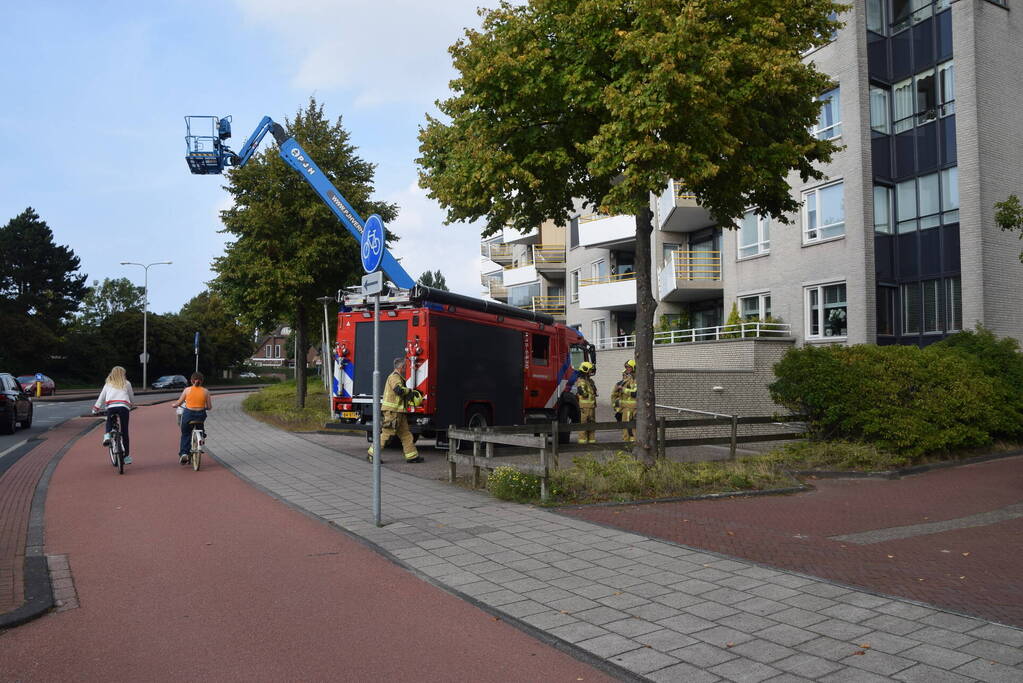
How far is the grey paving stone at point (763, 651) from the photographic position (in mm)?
4293

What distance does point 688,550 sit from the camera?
265 inches

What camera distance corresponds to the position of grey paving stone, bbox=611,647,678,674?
13.6 feet

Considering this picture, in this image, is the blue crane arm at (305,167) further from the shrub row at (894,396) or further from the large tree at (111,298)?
the large tree at (111,298)

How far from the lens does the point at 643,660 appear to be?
4.27 m

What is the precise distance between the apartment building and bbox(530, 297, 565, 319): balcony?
2020cm

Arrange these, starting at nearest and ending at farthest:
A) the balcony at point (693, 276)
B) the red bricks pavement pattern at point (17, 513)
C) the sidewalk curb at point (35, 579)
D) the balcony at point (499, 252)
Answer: the sidewalk curb at point (35, 579) < the red bricks pavement pattern at point (17, 513) < the balcony at point (693, 276) < the balcony at point (499, 252)

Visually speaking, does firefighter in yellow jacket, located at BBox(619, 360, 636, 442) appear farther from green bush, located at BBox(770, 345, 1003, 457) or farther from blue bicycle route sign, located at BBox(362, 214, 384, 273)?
blue bicycle route sign, located at BBox(362, 214, 384, 273)

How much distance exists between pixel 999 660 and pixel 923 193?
20177 mm

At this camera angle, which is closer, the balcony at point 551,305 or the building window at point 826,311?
the building window at point 826,311

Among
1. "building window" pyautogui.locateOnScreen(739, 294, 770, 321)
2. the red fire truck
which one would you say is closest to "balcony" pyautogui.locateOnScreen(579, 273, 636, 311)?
"building window" pyautogui.locateOnScreen(739, 294, 770, 321)

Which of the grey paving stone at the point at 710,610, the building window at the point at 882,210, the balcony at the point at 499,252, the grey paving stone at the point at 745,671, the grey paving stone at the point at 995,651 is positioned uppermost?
the balcony at the point at 499,252

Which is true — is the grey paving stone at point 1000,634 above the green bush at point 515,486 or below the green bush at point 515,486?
below

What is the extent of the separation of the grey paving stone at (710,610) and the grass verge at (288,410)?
15.1 metres

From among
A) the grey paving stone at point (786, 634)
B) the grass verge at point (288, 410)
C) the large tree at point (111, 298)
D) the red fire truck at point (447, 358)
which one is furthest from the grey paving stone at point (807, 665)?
the large tree at point (111, 298)
